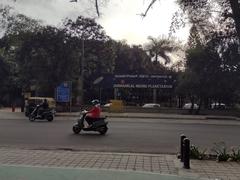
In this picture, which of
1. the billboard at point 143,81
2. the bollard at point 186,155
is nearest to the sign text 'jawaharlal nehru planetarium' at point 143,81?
the billboard at point 143,81

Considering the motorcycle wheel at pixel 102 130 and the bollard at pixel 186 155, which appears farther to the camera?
the motorcycle wheel at pixel 102 130

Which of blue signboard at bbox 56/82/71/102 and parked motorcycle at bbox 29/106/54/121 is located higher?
blue signboard at bbox 56/82/71/102

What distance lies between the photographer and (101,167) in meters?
12.5

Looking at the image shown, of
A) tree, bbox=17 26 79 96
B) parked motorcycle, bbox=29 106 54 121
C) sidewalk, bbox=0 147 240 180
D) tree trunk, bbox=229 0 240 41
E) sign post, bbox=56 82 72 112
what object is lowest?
sidewalk, bbox=0 147 240 180

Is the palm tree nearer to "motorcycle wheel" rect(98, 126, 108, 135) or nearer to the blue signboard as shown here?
the blue signboard

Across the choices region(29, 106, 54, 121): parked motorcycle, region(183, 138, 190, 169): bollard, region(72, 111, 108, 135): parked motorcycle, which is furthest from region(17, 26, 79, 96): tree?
region(183, 138, 190, 169): bollard

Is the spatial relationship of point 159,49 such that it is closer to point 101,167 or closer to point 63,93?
point 63,93

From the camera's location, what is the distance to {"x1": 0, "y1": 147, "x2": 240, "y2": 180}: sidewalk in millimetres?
11232

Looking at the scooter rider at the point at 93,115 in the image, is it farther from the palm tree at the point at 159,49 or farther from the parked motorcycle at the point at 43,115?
the palm tree at the point at 159,49

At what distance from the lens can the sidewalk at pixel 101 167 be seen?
11.2 meters

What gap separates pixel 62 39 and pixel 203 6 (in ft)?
146

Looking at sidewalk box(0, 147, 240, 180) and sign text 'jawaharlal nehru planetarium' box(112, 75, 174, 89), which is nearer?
sidewalk box(0, 147, 240, 180)

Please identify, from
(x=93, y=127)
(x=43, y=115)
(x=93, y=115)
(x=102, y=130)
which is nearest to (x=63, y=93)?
(x=43, y=115)

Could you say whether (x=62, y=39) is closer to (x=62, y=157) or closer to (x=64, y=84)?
(x=64, y=84)
